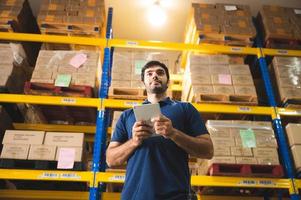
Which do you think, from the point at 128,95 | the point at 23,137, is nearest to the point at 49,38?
the point at 128,95

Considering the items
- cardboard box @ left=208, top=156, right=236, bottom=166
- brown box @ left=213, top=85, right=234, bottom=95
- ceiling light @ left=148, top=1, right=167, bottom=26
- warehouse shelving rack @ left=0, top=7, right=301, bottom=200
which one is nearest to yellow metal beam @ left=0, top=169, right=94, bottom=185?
warehouse shelving rack @ left=0, top=7, right=301, bottom=200

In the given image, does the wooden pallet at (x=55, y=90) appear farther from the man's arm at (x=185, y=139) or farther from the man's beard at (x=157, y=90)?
the man's arm at (x=185, y=139)

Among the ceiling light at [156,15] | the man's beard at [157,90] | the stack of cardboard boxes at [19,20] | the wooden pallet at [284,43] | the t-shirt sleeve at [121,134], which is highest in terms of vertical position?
the ceiling light at [156,15]

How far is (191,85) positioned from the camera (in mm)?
5121

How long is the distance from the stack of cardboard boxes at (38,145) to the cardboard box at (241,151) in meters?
1.97

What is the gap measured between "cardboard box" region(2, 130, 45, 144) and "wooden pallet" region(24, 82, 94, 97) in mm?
670

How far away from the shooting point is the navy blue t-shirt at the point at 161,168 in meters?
2.41

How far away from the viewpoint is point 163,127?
2.39 metres

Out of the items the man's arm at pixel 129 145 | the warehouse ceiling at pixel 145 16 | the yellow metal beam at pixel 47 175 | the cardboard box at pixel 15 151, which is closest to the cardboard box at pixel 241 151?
the yellow metal beam at pixel 47 175

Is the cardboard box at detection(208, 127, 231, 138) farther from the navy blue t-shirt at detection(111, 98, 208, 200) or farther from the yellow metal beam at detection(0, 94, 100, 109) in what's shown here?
the navy blue t-shirt at detection(111, 98, 208, 200)

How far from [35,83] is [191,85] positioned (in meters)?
2.27

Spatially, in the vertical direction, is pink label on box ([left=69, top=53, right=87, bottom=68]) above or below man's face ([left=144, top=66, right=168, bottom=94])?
above

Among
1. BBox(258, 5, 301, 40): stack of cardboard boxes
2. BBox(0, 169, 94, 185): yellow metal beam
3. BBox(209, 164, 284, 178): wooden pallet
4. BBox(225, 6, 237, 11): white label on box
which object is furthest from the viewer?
BBox(225, 6, 237, 11): white label on box

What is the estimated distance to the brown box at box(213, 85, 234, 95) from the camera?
502cm
